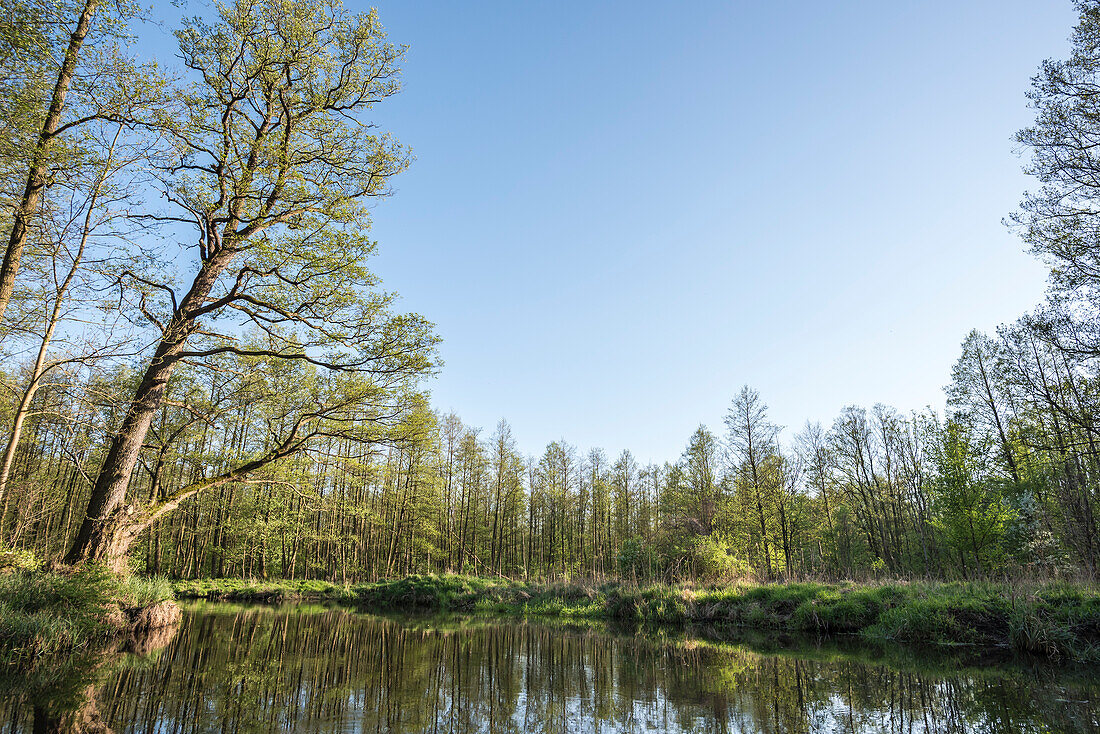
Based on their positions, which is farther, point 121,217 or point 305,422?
point 305,422

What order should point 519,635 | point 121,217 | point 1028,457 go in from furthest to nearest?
point 1028,457 < point 519,635 < point 121,217

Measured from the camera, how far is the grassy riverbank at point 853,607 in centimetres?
873

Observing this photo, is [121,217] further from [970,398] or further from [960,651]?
[970,398]

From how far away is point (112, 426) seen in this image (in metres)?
8.88

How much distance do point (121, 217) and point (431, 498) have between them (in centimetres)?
2840

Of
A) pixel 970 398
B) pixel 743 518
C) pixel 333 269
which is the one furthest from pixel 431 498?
pixel 970 398

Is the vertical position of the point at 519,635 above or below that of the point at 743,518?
below

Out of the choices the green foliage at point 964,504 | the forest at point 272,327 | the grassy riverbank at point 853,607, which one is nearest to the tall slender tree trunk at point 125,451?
the forest at point 272,327

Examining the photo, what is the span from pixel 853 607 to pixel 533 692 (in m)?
9.84

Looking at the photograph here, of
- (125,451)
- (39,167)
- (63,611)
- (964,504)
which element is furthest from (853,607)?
(39,167)

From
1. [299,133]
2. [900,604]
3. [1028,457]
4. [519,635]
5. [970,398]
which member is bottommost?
[519,635]

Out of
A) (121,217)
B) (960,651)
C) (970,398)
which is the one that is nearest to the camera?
(121,217)

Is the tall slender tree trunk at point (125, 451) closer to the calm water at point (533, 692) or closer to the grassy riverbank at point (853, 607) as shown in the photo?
the calm water at point (533, 692)

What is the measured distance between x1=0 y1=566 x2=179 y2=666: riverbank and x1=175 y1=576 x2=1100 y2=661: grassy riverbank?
40.9ft
